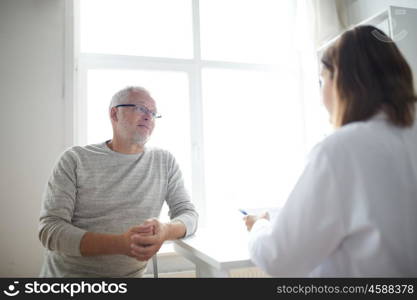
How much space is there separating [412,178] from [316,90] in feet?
6.49

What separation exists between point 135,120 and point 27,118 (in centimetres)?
86

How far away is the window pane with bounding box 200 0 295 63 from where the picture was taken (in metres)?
2.62

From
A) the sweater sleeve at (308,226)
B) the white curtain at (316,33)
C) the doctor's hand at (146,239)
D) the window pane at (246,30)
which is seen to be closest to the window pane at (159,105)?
the window pane at (246,30)

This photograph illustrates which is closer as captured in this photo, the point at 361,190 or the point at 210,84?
the point at 361,190

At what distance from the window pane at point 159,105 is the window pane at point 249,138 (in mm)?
178

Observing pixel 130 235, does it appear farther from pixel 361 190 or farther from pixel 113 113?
pixel 361 190

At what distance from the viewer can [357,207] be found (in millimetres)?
691

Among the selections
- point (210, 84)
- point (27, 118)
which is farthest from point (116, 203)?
point (210, 84)

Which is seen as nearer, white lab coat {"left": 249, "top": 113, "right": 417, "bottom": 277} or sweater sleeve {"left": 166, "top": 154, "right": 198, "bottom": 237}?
white lab coat {"left": 249, "top": 113, "right": 417, "bottom": 277}

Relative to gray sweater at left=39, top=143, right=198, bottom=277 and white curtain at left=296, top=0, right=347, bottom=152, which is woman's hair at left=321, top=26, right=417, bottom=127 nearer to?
gray sweater at left=39, top=143, right=198, bottom=277

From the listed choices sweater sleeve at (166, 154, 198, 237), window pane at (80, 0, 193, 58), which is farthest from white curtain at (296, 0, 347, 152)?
sweater sleeve at (166, 154, 198, 237)

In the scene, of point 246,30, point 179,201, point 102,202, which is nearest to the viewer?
point 102,202

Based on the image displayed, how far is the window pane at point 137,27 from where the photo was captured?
235 cm

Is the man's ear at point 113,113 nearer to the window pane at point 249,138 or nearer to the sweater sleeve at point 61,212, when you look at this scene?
the sweater sleeve at point 61,212
